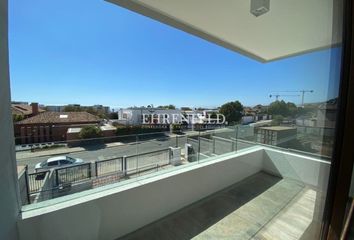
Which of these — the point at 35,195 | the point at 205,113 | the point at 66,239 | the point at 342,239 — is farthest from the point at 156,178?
the point at 205,113

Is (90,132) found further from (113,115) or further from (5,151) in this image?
(5,151)

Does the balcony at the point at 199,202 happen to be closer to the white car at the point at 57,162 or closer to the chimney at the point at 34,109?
the white car at the point at 57,162

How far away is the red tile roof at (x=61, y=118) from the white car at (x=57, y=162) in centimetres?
36

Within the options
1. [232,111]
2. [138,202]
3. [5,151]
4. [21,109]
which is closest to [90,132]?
[21,109]

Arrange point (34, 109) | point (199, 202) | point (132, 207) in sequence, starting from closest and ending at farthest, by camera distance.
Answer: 1. point (34, 109)
2. point (132, 207)
3. point (199, 202)

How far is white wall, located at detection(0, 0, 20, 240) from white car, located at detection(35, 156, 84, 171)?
1.31 ft

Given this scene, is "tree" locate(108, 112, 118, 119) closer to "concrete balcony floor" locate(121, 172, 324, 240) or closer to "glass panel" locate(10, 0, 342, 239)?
"glass panel" locate(10, 0, 342, 239)

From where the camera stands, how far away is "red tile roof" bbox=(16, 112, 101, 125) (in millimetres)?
1529

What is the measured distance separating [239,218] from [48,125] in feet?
7.71

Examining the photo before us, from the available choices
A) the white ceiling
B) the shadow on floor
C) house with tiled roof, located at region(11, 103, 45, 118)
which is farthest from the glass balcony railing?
the white ceiling

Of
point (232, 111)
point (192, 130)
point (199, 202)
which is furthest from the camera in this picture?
point (232, 111)

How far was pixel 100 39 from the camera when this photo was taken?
260 cm

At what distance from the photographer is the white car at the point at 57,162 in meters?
1.53

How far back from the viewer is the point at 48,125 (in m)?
1.58
